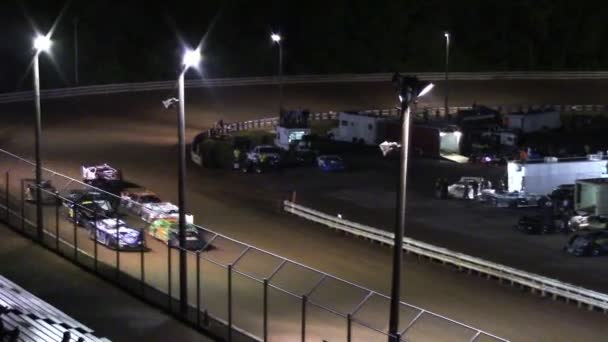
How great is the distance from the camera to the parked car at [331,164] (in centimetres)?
4691

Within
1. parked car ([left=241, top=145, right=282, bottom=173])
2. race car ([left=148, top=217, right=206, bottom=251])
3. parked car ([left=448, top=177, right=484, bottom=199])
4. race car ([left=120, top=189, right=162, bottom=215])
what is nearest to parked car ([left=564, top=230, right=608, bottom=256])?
parked car ([left=448, top=177, right=484, bottom=199])

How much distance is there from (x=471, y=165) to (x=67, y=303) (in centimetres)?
3129

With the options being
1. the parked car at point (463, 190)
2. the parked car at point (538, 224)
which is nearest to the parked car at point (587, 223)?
the parked car at point (538, 224)

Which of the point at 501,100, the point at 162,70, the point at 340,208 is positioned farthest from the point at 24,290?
the point at 162,70

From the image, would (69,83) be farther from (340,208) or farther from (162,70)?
(340,208)

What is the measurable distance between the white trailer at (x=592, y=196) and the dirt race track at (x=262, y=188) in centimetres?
1068

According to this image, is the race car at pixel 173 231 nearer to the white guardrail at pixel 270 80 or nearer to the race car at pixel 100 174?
the race car at pixel 100 174

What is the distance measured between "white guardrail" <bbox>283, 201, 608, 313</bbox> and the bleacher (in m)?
13.0

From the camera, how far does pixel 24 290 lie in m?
22.6

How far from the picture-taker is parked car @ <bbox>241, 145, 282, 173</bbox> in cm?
4577

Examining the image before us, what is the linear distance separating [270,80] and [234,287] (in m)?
54.9

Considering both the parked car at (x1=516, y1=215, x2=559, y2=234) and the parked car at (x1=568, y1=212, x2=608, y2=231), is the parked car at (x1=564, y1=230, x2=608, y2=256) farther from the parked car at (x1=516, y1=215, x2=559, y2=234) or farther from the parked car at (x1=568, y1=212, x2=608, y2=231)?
the parked car at (x1=568, y1=212, x2=608, y2=231)

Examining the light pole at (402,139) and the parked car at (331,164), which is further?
the parked car at (331,164)

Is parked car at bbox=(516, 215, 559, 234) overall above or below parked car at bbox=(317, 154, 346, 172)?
below
